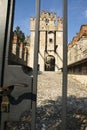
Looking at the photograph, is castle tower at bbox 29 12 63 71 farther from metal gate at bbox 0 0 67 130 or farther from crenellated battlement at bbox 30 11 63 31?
metal gate at bbox 0 0 67 130

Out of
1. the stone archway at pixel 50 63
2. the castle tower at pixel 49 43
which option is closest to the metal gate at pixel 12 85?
the castle tower at pixel 49 43

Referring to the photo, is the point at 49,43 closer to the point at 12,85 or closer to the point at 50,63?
the point at 50,63

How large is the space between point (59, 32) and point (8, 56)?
36.9 m

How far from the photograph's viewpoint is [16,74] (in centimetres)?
122

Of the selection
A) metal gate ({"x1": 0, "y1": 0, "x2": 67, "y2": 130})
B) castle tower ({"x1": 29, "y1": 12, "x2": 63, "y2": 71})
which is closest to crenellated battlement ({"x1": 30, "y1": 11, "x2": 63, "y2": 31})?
castle tower ({"x1": 29, "y1": 12, "x2": 63, "y2": 71})

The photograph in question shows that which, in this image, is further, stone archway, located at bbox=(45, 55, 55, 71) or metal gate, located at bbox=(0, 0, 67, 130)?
stone archway, located at bbox=(45, 55, 55, 71)

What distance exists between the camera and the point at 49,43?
36.8m

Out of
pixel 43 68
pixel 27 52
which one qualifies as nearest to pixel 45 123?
pixel 43 68

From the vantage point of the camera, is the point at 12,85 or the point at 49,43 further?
the point at 49,43

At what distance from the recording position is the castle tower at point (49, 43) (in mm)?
35406

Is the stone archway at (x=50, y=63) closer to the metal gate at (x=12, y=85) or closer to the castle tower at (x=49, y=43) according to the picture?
the castle tower at (x=49, y=43)

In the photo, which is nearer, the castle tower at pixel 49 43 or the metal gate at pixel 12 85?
the metal gate at pixel 12 85

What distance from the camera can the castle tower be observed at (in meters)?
35.4

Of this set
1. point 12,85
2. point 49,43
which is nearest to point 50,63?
point 49,43
